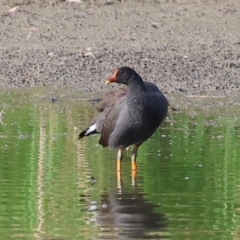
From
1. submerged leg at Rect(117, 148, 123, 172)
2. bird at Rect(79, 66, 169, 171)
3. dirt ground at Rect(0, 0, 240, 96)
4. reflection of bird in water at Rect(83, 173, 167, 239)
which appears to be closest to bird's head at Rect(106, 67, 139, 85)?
bird at Rect(79, 66, 169, 171)

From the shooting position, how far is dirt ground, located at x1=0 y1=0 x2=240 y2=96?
43.2 feet

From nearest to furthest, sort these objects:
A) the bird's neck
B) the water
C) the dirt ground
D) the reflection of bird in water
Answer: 1. the reflection of bird in water
2. the water
3. the bird's neck
4. the dirt ground

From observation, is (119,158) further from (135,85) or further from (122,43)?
(122,43)

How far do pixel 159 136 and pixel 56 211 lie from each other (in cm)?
329

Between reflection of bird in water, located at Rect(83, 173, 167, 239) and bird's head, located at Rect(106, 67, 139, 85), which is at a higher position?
bird's head, located at Rect(106, 67, 139, 85)

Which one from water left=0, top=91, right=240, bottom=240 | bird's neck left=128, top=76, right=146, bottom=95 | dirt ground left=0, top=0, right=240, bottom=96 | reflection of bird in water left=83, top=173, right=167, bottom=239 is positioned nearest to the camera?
reflection of bird in water left=83, top=173, right=167, bottom=239

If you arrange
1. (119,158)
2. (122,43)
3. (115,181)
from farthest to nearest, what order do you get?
1. (122,43)
2. (119,158)
3. (115,181)

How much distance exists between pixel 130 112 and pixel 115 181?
658 millimetres

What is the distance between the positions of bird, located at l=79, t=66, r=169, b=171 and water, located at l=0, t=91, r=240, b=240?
9.0 inches

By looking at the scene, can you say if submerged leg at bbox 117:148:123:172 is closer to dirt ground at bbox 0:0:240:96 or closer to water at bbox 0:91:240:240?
water at bbox 0:91:240:240

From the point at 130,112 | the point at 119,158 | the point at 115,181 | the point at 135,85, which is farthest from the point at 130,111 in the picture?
the point at 115,181

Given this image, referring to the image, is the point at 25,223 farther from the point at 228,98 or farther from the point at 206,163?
the point at 228,98

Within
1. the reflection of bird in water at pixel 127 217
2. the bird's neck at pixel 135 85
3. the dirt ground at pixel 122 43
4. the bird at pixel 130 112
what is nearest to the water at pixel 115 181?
the reflection of bird in water at pixel 127 217

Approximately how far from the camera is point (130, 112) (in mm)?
8242
